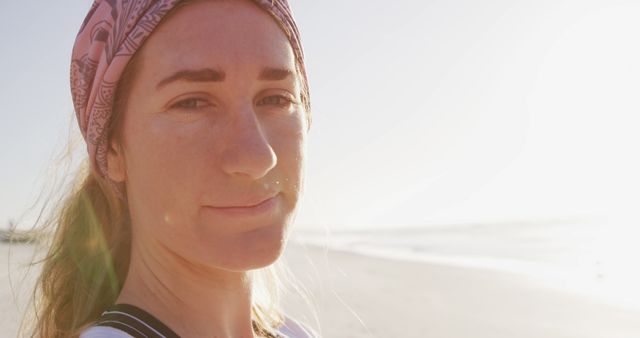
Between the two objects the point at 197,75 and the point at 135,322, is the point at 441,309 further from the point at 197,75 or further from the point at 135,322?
the point at 197,75

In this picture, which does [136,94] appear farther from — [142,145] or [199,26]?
[199,26]

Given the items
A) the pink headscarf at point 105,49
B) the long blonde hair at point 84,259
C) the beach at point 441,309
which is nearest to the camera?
the pink headscarf at point 105,49

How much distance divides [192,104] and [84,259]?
0.75 m

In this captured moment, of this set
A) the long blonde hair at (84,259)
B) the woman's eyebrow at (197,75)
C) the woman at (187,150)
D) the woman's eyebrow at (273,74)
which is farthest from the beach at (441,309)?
the woman's eyebrow at (197,75)

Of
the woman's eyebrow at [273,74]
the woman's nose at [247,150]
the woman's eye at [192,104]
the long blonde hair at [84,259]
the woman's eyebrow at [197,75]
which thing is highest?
the woman's eyebrow at [273,74]

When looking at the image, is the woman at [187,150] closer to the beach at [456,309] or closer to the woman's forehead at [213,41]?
the woman's forehead at [213,41]

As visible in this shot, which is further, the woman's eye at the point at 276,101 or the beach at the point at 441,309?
the beach at the point at 441,309

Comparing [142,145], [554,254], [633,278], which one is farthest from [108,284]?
[554,254]

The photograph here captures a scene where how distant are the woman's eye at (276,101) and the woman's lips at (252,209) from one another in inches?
10.8

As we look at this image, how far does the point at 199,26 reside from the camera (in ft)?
5.69

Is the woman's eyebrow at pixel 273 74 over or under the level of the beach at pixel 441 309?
under

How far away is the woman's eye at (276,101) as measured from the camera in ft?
6.03

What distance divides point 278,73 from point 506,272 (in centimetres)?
1220

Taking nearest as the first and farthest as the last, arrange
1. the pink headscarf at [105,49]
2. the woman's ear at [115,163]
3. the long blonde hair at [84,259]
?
the pink headscarf at [105,49]
the woman's ear at [115,163]
the long blonde hair at [84,259]
